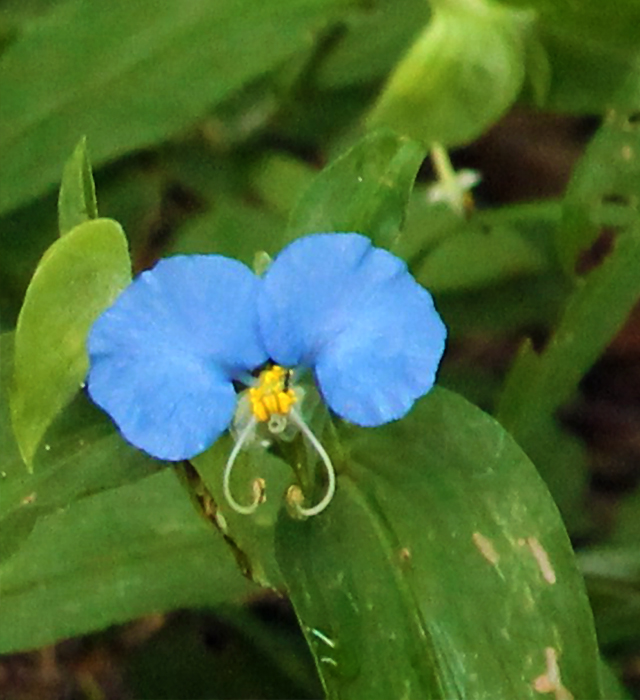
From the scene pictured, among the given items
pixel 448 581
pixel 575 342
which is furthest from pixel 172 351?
pixel 575 342

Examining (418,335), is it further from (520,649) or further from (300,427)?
(520,649)

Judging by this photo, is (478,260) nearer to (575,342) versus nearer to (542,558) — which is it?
(575,342)

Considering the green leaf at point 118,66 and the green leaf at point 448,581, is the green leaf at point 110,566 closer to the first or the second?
the green leaf at point 448,581

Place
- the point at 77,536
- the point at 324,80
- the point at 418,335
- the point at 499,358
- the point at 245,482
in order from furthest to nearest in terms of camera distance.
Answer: the point at 499,358
the point at 324,80
the point at 77,536
the point at 245,482
the point at 418,335

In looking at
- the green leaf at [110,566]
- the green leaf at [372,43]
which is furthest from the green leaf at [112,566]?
the green leaf at [372,43]

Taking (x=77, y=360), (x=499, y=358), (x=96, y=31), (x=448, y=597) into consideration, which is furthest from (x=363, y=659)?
(x=499, y=358)

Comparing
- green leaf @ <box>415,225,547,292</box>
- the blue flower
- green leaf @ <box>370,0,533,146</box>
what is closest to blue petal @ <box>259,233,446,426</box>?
the blue flower

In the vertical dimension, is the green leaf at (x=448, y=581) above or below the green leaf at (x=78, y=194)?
below
